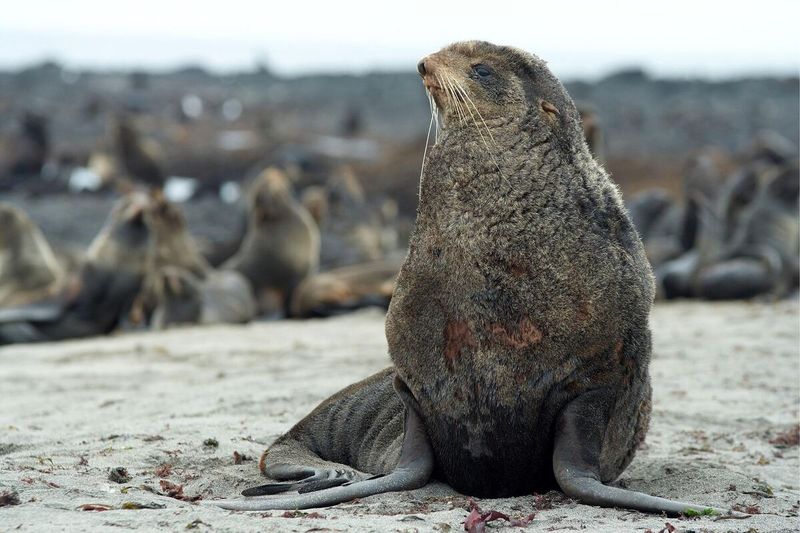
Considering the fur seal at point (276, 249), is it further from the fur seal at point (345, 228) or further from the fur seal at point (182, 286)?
the fur seal at point (345, 228)

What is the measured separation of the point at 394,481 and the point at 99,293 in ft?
24.5

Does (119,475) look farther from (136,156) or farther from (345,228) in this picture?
(136,156)

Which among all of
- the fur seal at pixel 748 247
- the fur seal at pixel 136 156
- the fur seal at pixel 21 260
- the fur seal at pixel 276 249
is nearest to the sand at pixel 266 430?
the fur seal at pixel 21 260

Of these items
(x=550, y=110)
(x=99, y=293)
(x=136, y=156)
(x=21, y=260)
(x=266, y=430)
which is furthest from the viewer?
(x=136, y=156)

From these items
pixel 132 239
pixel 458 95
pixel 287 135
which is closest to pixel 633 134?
pixel 287 135

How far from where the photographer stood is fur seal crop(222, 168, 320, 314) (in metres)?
13.5

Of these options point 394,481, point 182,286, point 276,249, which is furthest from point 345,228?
point 394,481

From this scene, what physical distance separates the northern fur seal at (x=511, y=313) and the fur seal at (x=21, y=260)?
330 inches

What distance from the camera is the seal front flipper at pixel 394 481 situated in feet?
11.4

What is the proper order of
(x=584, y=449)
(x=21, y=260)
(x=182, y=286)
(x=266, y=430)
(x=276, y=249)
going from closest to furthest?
(x=584, y=449) → (x=266, y=430) → (x=182, y=286) → (x=21, y=260) → (x=276, y=249)

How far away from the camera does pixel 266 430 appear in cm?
492

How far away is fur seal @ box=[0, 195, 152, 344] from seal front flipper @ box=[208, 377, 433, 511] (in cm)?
721

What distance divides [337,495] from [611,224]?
1235 millimetres

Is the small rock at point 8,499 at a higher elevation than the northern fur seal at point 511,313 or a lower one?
lower
